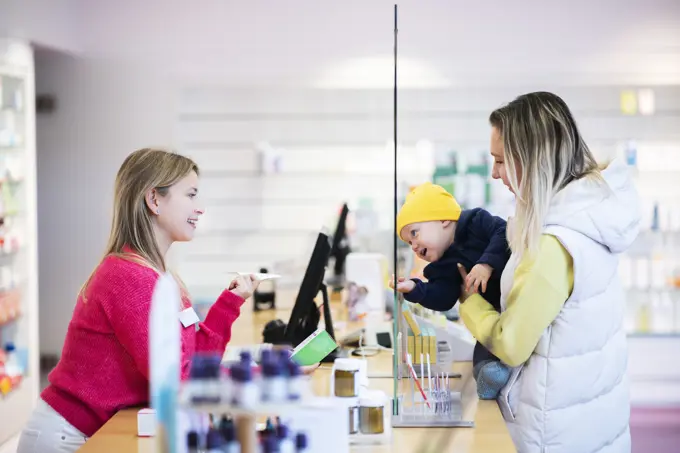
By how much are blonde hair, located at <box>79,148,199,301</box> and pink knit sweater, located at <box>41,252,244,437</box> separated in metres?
0.09

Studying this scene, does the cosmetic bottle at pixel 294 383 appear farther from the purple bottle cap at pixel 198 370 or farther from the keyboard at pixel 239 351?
the keyboard at pixel 239 351

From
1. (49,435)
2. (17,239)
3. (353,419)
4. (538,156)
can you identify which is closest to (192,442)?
(353,419)

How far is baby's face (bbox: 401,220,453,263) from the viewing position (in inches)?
101

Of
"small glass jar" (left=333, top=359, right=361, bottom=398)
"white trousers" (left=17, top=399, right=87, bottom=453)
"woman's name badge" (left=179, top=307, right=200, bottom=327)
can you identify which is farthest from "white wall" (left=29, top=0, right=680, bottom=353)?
"small glass jar" (left=333, top=359, right=361, bottom=398)

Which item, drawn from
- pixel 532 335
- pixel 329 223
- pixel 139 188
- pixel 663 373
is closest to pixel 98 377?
pixel 139 188

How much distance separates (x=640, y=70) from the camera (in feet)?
19.5

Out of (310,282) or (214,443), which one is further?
(310,282)

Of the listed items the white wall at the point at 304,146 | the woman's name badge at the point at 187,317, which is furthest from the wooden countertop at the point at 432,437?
the white wall at the point at 304,146

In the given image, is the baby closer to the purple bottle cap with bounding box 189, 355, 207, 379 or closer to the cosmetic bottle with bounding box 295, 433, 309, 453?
the cosmetic bottle with bounding box 295, 433, 309, 453

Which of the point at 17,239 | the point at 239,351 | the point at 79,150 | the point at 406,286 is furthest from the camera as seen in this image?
the point at 79,150

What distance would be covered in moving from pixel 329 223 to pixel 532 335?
412 centimetres

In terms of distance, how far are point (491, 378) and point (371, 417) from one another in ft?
1.42

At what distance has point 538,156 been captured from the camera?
212 cm

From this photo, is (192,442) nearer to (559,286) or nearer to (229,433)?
(229,433)
